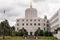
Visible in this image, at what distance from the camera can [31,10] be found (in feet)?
390

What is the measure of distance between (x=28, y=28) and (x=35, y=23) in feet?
18.3

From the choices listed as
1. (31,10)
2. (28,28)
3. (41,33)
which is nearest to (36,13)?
(31,10)

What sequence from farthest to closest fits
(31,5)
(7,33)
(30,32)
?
(31,5) → (30,32) → (7,33)

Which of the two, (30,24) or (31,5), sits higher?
(31,5)

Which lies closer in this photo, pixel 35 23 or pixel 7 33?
pixel 7 33

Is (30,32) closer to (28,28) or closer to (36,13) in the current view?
(28,28)

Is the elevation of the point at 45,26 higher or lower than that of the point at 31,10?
lower

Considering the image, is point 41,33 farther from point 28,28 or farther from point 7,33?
point 28,28

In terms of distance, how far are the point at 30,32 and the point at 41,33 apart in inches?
1138

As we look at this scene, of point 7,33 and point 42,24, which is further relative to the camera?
point 42,24

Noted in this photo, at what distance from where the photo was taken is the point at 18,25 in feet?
386

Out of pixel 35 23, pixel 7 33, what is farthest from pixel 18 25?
pixel 7 33

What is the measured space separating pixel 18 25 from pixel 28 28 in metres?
7.00

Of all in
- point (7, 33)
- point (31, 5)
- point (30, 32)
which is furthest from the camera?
point (31, 5)
